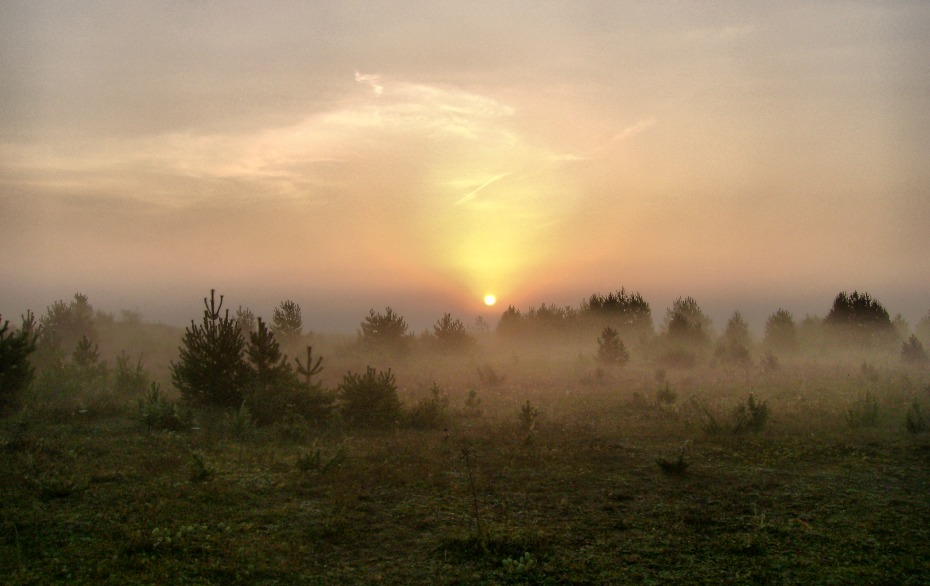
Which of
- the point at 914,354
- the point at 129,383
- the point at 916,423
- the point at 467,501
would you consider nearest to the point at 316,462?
the point at 467,501

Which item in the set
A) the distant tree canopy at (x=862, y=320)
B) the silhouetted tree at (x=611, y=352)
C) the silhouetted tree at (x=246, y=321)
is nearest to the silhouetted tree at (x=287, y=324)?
the silhouetted tree at (x=246, y=321)

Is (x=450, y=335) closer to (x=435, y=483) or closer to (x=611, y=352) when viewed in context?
(x=611, y=352)

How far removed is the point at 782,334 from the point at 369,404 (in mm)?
40755

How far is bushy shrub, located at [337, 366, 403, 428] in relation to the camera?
1662cm

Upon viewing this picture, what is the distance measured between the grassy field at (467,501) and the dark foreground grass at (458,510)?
40 millimetres

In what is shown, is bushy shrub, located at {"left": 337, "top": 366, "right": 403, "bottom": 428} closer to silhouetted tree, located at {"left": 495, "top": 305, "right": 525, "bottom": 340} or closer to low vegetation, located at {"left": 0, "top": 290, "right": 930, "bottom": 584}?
low vegetation, located at {"left": 0, "top": 290, "right": 930, "bottom": 584}

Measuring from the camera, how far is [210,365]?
17.2 meters

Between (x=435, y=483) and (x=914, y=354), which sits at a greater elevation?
(x=914, y=354)

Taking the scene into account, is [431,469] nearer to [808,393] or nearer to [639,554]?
[639,554]

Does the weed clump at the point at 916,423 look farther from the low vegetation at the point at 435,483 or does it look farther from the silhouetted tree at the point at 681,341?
the silhouetted tree at the point at 681,341

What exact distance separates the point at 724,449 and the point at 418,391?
15606mm

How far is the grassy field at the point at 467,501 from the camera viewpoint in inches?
273

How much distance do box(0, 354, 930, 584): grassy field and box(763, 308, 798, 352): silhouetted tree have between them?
101ft

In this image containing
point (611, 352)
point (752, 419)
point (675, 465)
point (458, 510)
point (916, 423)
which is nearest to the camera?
point (458, 510)
